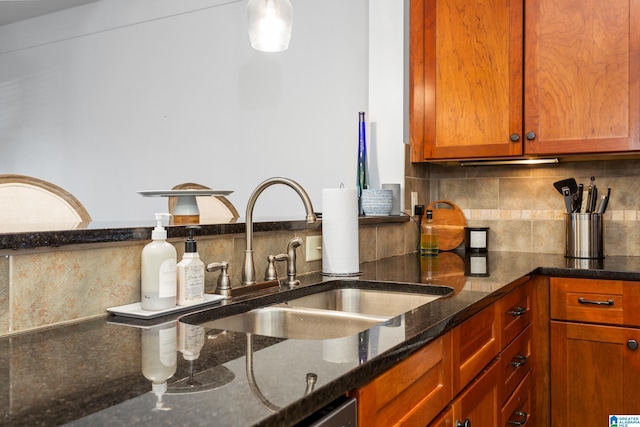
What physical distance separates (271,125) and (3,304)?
99.3 inches

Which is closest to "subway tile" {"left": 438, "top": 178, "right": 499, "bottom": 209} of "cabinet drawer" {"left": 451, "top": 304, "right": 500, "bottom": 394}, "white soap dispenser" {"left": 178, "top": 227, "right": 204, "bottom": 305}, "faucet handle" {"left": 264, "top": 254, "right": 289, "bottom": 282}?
"cabinet drawer" {"left": 451, "top": 304, "right": 500, "bottom": 394}

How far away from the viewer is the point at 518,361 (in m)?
1.90

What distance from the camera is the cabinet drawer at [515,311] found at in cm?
170

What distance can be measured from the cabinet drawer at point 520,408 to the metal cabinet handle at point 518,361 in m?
0.08

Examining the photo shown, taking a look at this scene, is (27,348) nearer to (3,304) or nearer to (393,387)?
(3,304)

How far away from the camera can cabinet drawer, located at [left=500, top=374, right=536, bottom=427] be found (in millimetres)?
1754

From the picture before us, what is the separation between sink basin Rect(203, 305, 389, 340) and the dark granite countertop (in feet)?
0.43

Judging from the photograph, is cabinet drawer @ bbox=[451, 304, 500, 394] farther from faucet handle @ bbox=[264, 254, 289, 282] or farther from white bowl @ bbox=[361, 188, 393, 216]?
white bowl @ bbox=[361, 188, 393, 216]

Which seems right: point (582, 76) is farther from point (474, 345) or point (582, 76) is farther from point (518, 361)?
point (474, 345)

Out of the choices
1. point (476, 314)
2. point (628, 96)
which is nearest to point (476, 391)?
point (476, 314)

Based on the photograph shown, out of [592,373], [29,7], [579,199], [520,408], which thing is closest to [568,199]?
[579,199]

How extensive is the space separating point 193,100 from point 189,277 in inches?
108

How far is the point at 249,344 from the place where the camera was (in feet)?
2.97

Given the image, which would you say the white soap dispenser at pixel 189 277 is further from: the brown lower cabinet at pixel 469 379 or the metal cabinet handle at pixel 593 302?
the metal cabinet handle at pixel 593 302
